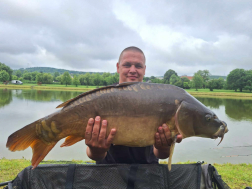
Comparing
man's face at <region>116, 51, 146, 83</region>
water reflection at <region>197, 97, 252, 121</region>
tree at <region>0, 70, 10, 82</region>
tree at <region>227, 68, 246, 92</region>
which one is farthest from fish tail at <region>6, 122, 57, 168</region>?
tree at <region>0, 70, 10, 82</region>

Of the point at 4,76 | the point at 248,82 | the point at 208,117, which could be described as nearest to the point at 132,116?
the point at 208,117

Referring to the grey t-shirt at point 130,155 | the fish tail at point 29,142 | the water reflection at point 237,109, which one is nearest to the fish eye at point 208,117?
the grey t-shirt at point 130,155

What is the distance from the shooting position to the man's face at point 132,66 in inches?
73.4

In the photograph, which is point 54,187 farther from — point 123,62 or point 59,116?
point 123,62

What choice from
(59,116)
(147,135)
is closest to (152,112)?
(147,135)

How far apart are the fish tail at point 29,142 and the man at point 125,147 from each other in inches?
11.4

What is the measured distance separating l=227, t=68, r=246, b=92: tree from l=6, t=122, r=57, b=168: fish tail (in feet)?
140

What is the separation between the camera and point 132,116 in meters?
1.14

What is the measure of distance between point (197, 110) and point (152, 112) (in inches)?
11.6

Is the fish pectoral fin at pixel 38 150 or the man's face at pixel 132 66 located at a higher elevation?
the man's face at pixel 132 66

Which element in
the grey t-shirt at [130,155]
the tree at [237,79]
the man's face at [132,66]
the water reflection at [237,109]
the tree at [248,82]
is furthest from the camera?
the tree at [237,79]

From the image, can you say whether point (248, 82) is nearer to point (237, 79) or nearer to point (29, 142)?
point (237, 79)

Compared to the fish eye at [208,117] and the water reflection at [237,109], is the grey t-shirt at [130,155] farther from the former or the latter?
the water reflection at [237,109]

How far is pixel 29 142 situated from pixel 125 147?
80 cm
